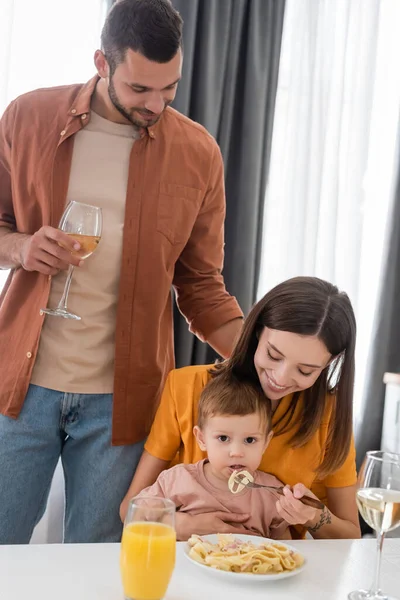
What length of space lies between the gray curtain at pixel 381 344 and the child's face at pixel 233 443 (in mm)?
1990

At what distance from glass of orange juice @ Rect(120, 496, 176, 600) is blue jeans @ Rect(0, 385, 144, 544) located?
2.78 ft

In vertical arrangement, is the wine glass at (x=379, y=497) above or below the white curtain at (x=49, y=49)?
below

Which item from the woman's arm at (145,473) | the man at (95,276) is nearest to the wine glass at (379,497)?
the woman's arm at (145,473)

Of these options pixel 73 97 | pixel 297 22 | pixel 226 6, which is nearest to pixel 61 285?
pixel 73 97

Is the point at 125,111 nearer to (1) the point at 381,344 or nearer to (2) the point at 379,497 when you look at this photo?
(2) the point at 379,497

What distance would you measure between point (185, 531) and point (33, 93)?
1146 mm

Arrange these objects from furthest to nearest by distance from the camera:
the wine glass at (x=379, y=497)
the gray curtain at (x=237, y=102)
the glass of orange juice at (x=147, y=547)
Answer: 1. the gray curtain at (x=237, y=102)
2. the wine glass at (x=379, y=497)
3. the glass of orange juice at (x=147, y=547)

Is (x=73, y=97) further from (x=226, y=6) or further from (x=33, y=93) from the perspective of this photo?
(x=226, y=6)

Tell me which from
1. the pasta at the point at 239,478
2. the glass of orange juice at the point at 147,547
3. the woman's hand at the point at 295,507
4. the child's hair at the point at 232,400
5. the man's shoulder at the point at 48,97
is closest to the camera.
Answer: the glass of orange juice at the point at 147,547

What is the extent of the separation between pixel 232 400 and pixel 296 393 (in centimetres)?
23

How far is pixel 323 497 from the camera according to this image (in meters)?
1.92

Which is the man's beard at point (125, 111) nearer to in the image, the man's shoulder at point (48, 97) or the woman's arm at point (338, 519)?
the man's shoulder at point (48, 97)

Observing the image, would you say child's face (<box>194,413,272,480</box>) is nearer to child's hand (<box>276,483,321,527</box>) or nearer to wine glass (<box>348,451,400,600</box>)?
child's hand (<box>276,483,321,527</box>)

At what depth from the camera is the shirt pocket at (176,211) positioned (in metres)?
2.03
